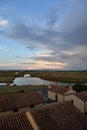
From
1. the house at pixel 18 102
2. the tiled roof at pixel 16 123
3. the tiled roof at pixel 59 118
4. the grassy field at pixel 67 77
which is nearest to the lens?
the tiled roof at pixel 16 123

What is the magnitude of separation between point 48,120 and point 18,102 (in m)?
13.9

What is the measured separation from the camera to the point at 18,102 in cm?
3084

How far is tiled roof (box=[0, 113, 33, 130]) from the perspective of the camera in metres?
15.2

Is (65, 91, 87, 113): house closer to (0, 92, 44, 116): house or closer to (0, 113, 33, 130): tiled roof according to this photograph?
(0, 92, 44, 116): house

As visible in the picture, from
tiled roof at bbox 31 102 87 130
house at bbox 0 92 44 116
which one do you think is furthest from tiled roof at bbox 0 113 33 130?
house at bbox 0 92 44 116

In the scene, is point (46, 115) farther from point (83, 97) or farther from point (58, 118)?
point (83, 97)

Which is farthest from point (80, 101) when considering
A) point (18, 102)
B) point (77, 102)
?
point (18, 102)

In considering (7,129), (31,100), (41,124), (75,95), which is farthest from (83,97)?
(7,129)

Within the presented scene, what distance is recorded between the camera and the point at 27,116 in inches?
665

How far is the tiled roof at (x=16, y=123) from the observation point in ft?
50.0

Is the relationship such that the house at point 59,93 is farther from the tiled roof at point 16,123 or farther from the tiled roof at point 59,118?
the tiled roof at point 16,123

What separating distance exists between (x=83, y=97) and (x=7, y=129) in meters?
23.0

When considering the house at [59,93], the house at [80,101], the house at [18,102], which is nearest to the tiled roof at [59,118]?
the house at [18,102]

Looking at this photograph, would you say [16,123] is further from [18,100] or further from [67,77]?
[67,77]
